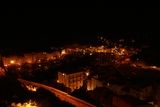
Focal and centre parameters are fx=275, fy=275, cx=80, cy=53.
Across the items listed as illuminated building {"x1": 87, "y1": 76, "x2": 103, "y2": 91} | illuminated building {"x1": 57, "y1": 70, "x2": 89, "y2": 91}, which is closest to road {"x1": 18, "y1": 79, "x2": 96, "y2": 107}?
illuminated building {"x1": 57, "y1": 70, "x2": 89, "y2": 91}

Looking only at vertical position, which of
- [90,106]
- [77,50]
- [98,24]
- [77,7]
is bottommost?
[90,106]

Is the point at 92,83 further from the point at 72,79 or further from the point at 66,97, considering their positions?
the point at 66,97

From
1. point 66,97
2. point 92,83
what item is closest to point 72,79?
point 92,83

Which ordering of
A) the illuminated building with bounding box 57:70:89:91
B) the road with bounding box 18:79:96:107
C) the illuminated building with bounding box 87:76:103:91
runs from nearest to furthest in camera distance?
the road with bounding box 18:79:96:107 → the illuminated building with bounding box 87:76:103:91 → the illuminated building with bounding box 57:70:89:91

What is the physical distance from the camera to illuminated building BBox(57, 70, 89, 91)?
658 inches

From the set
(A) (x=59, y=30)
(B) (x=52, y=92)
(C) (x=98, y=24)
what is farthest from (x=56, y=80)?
(C) (x=98, y=24)

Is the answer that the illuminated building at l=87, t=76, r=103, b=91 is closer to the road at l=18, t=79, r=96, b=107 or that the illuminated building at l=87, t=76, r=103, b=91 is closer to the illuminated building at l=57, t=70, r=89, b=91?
the illuminated building at l=57, t=70, r=89, b=91

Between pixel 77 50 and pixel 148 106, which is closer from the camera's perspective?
pixel 148 106

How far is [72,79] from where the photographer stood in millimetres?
17062

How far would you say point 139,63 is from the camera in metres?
23.7

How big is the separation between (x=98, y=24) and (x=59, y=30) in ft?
27.2

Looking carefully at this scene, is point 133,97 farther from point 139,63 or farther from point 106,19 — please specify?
point 106,19

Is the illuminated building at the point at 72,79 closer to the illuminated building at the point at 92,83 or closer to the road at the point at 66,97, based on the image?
the illuminated building at the point at 92,83

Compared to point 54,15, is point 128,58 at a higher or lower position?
lower
